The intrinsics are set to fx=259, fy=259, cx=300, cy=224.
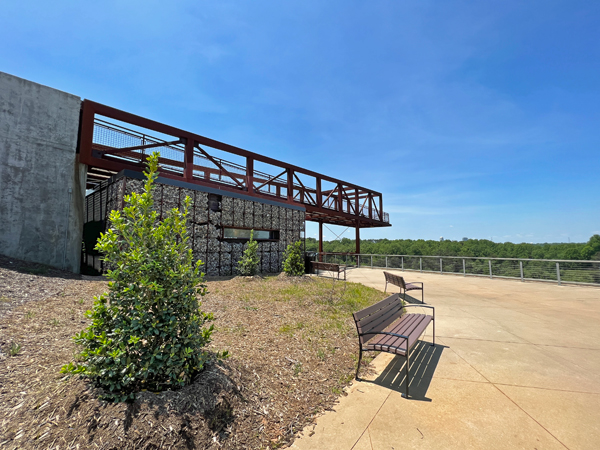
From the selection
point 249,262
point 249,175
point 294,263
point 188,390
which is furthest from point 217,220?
point 188,390

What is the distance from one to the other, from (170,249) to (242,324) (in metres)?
2.88

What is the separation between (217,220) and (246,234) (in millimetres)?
1759

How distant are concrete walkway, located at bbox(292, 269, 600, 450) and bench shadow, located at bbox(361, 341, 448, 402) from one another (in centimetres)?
1

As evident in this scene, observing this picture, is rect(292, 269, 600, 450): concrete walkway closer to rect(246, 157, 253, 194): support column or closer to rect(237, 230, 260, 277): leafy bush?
rect(237, 230, 260, 277): leafy bush

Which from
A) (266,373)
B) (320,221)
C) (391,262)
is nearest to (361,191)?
(320,221)

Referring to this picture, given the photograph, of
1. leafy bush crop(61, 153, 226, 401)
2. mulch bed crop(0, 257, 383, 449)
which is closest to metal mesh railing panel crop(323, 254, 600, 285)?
mulch bed crop(0, 257, 383, 449)

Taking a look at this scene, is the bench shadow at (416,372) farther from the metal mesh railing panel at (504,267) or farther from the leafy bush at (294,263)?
the metal mesh railing panel at (504,267)

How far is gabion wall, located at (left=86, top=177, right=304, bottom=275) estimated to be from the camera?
33.0 feet

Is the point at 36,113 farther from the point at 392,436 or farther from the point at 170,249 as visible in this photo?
the point at 392,436

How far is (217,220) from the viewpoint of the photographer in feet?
39.0

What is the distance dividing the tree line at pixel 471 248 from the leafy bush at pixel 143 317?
40.9 m

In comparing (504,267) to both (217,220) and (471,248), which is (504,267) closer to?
(217,220)

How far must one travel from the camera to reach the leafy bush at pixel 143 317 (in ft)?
7.18

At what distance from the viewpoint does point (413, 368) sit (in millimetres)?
3598
